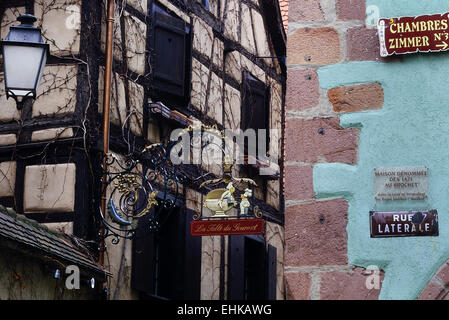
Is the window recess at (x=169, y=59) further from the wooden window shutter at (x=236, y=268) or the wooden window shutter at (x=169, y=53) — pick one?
the wooden window shutter at (x=236, y=268)

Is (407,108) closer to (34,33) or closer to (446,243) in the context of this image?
(446,243)

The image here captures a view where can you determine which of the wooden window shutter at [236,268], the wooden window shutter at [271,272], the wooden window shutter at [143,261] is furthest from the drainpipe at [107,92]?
A: the wooden window shutter at [271,272]

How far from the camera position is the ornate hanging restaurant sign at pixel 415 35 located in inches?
128

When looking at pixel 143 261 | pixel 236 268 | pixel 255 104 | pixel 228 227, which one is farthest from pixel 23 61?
pixel 255 104

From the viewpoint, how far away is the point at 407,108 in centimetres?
323

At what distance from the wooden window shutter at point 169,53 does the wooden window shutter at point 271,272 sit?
11.2ft

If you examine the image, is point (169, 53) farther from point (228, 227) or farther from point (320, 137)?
point (320, 137)

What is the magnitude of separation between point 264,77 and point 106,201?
5.48 metres

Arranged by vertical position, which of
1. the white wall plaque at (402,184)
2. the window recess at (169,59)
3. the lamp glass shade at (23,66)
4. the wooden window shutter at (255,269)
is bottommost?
the white wall plaque at (402,184)

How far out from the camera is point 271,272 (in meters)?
13.2

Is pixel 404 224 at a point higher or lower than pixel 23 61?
lower

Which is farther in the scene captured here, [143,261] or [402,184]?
[143,261]

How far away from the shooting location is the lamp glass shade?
6.41m

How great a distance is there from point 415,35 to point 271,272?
10.1 m
